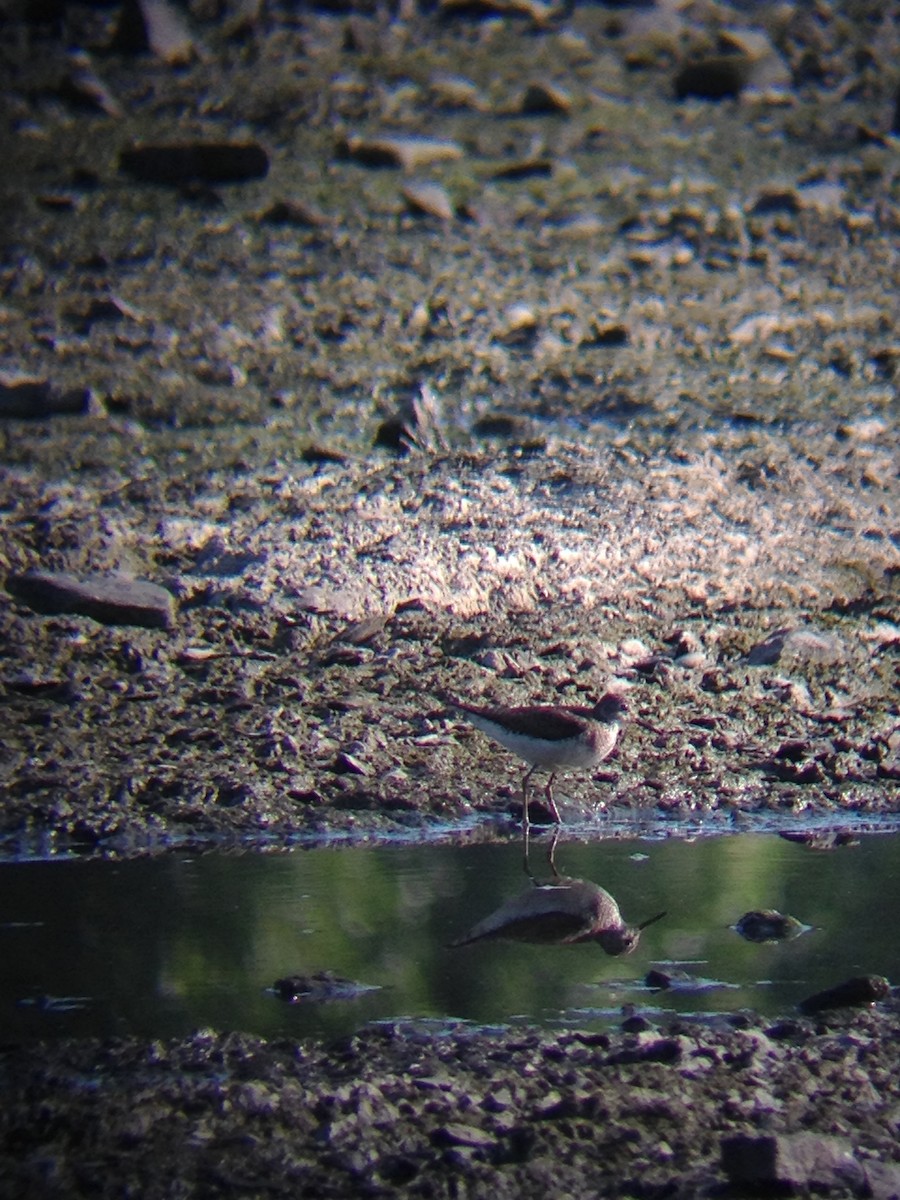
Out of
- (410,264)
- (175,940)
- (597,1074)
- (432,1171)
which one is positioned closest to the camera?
(432,1171)

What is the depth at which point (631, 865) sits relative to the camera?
529 cm

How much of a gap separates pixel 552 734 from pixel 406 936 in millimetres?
1265

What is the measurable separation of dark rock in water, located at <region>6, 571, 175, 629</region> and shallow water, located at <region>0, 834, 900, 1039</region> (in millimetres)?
1728

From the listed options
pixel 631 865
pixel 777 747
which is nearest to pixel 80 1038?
pixel 631 865

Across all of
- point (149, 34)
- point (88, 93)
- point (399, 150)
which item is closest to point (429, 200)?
point (399, 150)

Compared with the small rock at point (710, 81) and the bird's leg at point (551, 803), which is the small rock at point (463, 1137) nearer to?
the bird's leg at point (551, 803)

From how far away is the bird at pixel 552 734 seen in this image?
5.68m

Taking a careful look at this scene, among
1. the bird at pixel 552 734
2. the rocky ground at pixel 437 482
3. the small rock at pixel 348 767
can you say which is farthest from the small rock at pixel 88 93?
the bird at pixel 552 734

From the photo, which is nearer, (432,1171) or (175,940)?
(432,1171)

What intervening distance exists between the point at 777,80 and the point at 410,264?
365cm

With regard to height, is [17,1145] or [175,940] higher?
[17,1145]

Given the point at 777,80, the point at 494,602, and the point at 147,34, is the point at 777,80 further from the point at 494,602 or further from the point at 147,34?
the point at 494,602

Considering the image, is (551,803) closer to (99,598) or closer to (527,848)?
(527,848)

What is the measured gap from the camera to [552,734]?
566 centimetres
